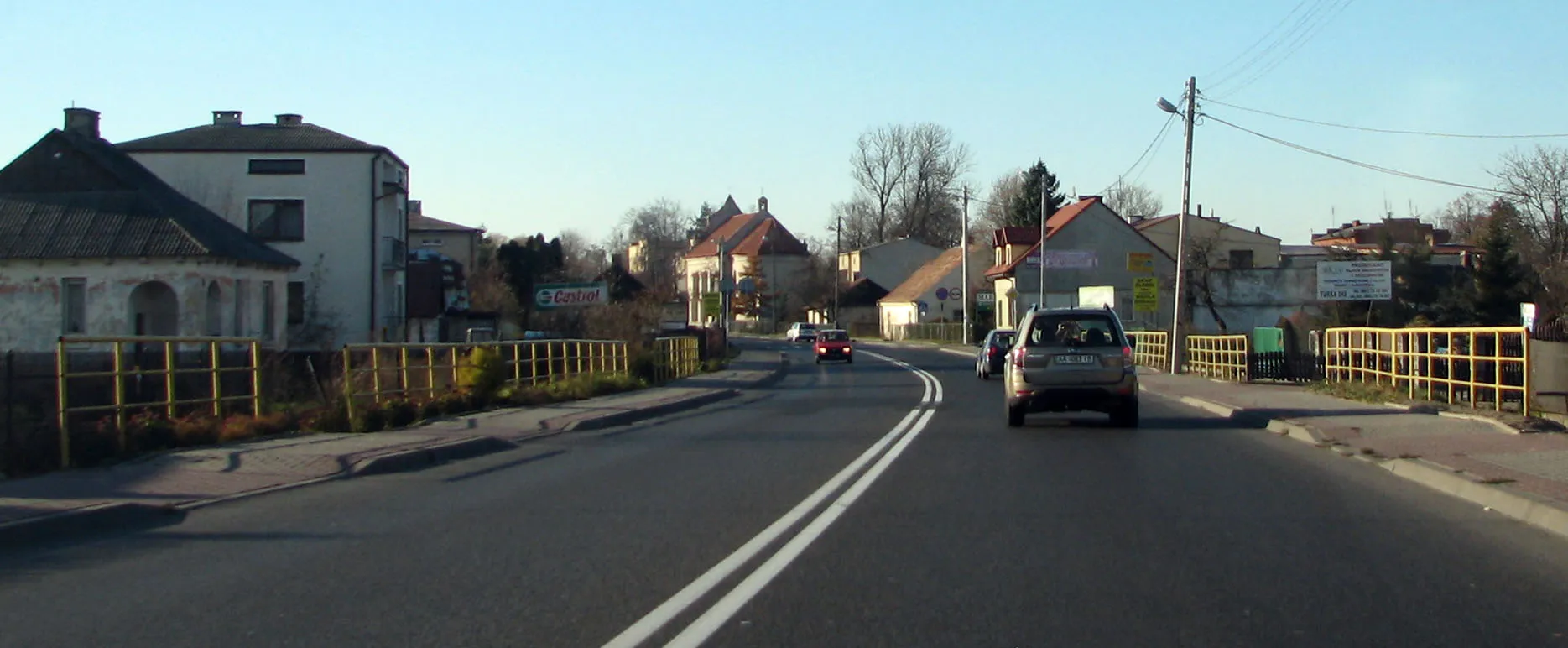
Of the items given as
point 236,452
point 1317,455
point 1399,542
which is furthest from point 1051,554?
point 236,452

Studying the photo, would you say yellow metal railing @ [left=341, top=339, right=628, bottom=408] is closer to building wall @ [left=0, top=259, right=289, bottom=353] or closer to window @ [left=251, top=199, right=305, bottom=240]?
building wall @ [left=0, top=259, right=289, bottom=353]

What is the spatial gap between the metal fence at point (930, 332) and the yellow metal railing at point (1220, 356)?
1606 inches

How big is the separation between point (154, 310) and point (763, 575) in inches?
1317

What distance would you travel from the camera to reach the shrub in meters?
15.2

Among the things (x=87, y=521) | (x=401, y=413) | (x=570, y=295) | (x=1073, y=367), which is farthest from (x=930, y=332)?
(x=87, y=521)

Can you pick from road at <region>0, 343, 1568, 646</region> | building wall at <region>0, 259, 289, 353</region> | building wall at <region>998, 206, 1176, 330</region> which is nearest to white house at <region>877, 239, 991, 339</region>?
building wall at <region>998, 206, 1176, 330</region>

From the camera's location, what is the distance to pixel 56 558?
8711mm

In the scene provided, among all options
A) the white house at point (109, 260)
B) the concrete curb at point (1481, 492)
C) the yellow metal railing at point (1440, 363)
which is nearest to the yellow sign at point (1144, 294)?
the yellow metal railing at point (1440, 363)

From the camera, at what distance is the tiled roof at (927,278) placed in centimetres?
9475

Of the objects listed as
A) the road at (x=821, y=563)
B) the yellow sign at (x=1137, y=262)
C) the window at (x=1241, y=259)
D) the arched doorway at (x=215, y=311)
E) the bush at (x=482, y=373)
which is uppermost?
the window at (x=1241, y=259)

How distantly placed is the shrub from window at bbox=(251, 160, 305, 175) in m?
31.4

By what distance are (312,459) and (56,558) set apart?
5254 mm

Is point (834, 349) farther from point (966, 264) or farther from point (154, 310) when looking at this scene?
point (154, 310)

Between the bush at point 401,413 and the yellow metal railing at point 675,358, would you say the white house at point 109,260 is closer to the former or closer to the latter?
the yellow metal railing at point 675,358
